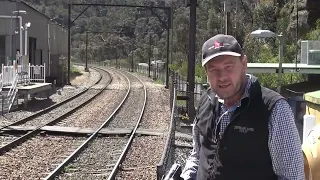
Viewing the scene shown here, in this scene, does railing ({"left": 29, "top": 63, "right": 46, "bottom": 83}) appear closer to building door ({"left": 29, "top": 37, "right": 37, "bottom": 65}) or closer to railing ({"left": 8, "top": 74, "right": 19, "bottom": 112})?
railing ({"left": 8, "top": 74, "right": 19, "bottom": 112})

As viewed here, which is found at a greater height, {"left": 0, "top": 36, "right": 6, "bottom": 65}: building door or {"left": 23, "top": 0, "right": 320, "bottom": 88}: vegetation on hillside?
{"left": 23, "top": 0, "right": 320, "bottom": 88}: vegetation on hillside

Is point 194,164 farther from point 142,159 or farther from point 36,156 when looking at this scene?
point 36,156

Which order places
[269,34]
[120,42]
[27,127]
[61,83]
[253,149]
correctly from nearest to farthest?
1. [253,149]
2. [269,34]
3. [27,127]
4. [61,83]
5. [120,42]

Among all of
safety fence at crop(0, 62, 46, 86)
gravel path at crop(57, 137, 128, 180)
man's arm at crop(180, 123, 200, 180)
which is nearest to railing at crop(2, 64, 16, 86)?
safety fence at crop(0, 62, 46, 86)

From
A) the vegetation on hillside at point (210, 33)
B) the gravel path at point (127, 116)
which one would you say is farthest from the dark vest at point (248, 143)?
the vegetation on hillside at point (210, 33)

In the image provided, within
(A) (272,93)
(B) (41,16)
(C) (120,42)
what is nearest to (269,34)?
(A) (272,93)

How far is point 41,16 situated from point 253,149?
121 feet

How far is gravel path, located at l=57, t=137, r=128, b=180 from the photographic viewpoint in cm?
950

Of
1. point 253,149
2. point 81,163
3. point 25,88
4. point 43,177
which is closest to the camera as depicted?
point 253,149

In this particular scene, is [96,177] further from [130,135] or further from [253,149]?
[253,149]

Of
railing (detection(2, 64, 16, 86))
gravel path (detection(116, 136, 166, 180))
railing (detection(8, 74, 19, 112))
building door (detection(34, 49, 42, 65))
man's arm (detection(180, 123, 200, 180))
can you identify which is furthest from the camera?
building door (detection(34, 49, 42, 65))

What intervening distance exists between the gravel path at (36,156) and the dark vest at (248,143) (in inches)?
279

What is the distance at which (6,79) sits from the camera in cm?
2183

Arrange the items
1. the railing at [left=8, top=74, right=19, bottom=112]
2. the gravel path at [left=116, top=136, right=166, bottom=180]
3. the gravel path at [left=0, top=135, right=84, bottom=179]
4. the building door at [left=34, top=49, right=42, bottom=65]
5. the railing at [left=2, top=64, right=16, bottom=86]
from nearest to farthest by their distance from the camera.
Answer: the gravel path at [left=0, top=135, right=84, bottom=179] < the gravel path at [left=116, top=136, right=166, bottom=180] < the railing at [left=8, top=74, right=19, bottom=112] < the railing at [left=2, top=64, right=16, bottom=86] < the building door at [left=34, top=49, right=42, bottom=65]
